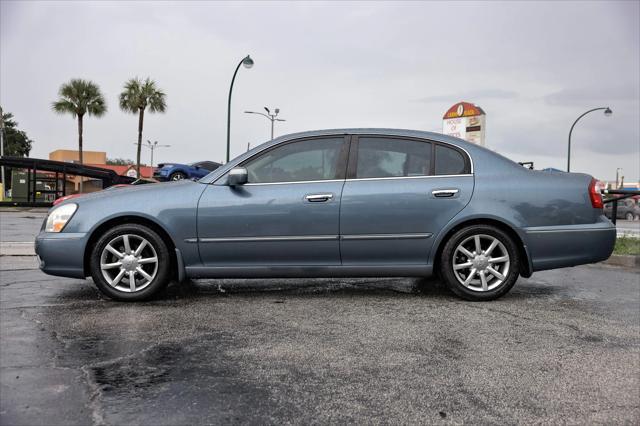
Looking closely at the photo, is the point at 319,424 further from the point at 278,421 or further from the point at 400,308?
the point at 400,308

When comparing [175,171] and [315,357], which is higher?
[175,171]

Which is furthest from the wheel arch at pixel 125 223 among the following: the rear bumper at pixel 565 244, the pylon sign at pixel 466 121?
the pylon sign at pixel 466 121

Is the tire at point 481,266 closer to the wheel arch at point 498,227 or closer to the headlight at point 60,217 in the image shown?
the wheel arch at point 498,227

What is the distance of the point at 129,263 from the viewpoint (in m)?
4.79

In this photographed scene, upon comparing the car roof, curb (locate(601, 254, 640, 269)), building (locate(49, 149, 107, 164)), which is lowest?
curb (locate(601, 254, 640, 269))

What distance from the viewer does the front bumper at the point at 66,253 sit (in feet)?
15.7

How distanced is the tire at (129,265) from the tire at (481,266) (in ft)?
7.95

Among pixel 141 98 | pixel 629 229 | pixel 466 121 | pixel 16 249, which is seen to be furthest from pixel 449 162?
pixel 141 98

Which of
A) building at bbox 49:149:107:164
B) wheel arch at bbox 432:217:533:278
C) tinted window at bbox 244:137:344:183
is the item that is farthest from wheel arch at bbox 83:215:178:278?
building at bbox 49:149:107:164

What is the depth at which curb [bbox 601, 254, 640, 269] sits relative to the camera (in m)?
7.75

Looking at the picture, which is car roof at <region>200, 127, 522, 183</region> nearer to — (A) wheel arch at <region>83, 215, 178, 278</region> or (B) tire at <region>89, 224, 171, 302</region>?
(A) wheel arch at <region>83, 215, 178, 278</region>

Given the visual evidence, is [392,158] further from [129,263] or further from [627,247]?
[627,247]

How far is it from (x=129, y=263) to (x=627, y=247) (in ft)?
25.1

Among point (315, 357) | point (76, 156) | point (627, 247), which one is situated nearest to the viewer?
point (315, 357)
